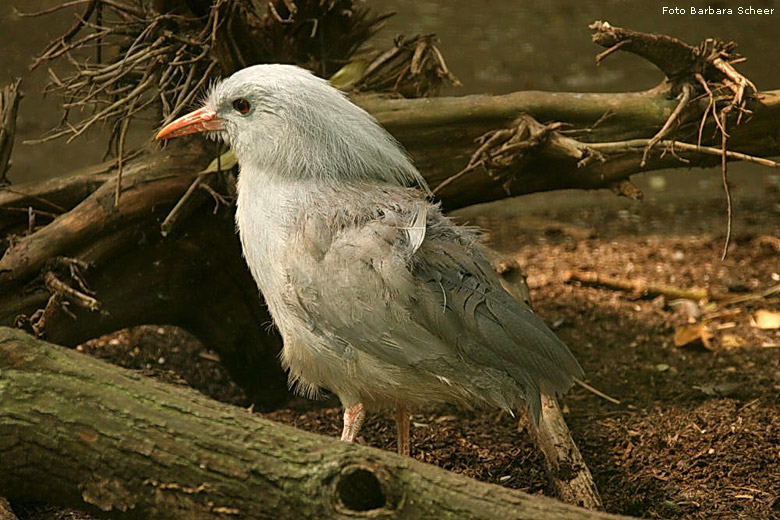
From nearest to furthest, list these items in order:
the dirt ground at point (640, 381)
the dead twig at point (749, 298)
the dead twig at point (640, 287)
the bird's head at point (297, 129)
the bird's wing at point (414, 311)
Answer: the bird's wing at point (414, 311) < the bird's head at point (297, 129) < the dirt ground at point (640, 381) < the dead twig at point (749, 298) < the dead twig at point (640, 287)

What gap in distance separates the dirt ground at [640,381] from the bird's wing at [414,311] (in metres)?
0.76

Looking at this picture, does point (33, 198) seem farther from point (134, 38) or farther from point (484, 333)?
point (484, 333)

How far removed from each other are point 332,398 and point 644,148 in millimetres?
1902

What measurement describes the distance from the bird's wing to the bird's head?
1.19 ft

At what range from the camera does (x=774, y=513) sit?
3340mm

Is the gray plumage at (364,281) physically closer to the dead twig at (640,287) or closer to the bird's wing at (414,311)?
the bird's wing at (414,311)

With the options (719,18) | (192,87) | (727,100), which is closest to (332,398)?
(192,87)

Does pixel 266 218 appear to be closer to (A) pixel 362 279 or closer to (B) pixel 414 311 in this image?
(A) pixel 362 279

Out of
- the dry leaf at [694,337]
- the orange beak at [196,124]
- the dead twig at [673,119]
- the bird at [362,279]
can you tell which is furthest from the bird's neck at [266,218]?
the dry leaf at [694,337]

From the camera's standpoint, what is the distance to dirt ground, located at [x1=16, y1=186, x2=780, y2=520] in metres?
3.64

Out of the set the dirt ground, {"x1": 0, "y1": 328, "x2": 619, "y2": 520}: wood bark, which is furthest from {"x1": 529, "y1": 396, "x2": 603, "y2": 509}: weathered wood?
{"x1": 0, "y1": 328, "x2": 619, "y2": 520}: wood bark

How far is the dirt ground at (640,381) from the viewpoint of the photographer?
3.64 metres

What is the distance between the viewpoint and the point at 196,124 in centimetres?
356

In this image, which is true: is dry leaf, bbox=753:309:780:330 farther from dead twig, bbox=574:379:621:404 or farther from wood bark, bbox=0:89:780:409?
dead twig, bbox=574:379:621:404
